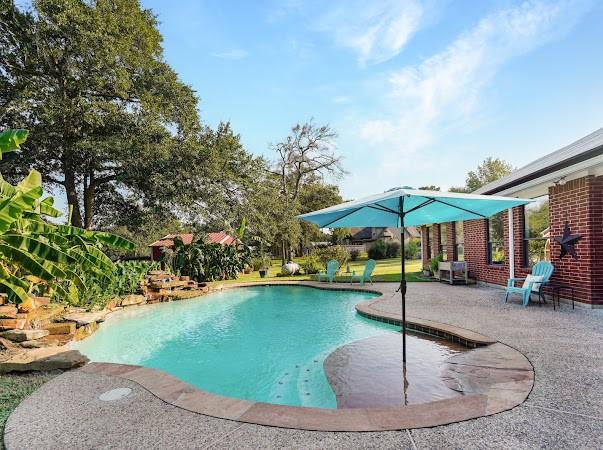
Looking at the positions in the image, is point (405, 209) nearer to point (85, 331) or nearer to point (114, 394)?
point (114, 394)

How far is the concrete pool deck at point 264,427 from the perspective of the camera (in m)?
2.92

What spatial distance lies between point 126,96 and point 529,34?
15.5m

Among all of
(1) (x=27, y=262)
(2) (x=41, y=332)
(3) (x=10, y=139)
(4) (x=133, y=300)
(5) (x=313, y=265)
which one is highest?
(3) (x=10, y=139)

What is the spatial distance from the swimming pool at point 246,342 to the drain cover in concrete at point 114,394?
53.8 inches

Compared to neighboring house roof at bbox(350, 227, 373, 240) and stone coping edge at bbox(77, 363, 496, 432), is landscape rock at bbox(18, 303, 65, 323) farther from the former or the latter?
neighboring house roof at bbox(350, 227, 373, 240)

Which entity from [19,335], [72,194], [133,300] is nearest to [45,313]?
[19,335]

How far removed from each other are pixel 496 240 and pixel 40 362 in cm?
1333

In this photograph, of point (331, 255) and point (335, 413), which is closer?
point (335, 413)

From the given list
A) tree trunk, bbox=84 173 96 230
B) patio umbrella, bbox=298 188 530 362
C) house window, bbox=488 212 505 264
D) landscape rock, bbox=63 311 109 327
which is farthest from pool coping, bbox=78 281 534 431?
tree trunk, bbox=84 173 96 230

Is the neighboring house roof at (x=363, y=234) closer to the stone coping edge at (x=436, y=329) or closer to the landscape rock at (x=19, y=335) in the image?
the stone coping edge at (x=436, y=329)

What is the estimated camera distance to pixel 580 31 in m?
9.76

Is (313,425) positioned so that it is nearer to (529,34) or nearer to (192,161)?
(529,34)

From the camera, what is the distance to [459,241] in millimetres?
15617

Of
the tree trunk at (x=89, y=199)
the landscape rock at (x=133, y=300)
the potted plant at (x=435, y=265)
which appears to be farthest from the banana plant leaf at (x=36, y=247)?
the potted plant at (x=435, y=265)
